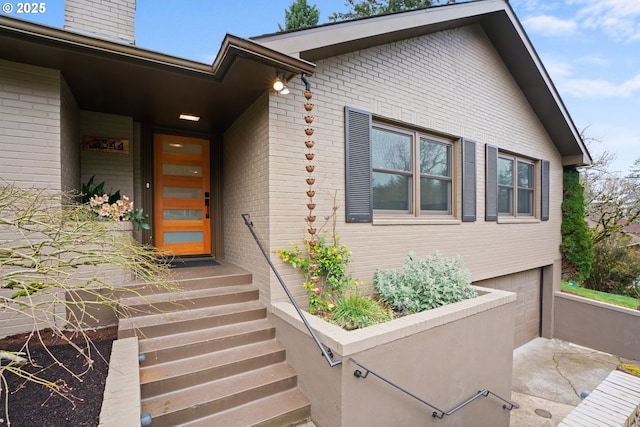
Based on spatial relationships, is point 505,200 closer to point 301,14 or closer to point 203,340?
point 203,340

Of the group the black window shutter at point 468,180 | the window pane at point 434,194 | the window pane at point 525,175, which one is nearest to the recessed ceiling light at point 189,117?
the window pane at point 434,194

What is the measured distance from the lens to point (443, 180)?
18.1ft

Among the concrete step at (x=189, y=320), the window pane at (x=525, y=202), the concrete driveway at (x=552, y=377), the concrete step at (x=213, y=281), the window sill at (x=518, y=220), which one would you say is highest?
the window pane at (x=525, y=202)

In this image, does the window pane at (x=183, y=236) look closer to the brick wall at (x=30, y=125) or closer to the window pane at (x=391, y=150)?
the brick wall at (x=30, y=125)

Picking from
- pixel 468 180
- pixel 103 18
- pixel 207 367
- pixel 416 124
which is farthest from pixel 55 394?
pixel 468 180

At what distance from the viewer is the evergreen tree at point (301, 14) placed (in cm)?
1635

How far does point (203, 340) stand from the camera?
3.13 m

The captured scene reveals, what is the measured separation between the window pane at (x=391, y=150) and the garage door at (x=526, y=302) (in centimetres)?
406

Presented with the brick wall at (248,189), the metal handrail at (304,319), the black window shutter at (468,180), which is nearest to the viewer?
the metal handrail at (304,319)

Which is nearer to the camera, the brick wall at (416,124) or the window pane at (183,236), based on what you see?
the brick wall at (416,124)

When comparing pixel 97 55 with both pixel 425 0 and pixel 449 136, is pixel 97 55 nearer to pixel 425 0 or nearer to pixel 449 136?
pixel 449 136

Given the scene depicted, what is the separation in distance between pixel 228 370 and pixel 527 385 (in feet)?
18.9

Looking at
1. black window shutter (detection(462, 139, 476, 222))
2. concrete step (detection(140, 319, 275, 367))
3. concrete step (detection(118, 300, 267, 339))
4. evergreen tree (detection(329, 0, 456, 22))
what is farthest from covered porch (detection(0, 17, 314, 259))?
evergreen tree (detection(329, 0, 456, 22))

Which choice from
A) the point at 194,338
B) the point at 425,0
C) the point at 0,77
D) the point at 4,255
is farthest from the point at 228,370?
the point at 425,0
